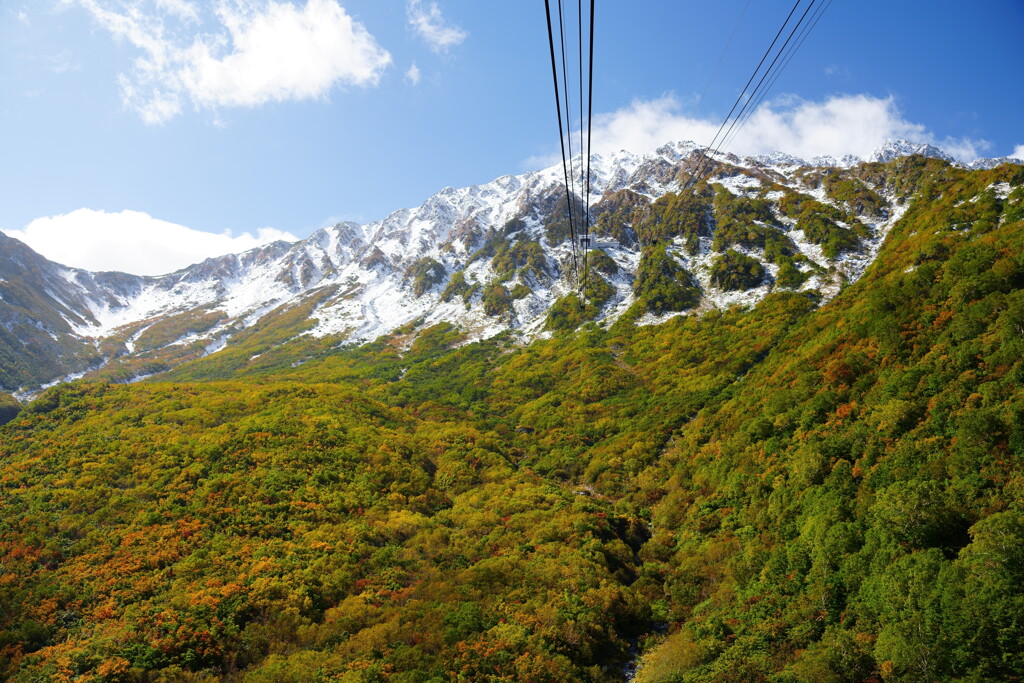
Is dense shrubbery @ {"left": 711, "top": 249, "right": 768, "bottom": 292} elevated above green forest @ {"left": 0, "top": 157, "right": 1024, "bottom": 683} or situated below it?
above

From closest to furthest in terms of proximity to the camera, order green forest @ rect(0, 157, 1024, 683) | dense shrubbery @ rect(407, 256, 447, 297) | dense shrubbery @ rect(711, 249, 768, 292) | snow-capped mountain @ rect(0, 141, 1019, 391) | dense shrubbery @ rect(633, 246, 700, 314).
→ green forest @ rect(0, 157, 1024, 683), dense shrubbery @ rect(711, 249, 768, 292), dense shrubbery @ rect(633, 246, 700, 314), snow-capped mountain @ rect(0, 141, 1019, 391), dense shrubbery @ rect(407, 256, 447, 297)

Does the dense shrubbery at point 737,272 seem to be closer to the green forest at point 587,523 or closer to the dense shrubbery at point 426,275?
the green forest at point 587,523

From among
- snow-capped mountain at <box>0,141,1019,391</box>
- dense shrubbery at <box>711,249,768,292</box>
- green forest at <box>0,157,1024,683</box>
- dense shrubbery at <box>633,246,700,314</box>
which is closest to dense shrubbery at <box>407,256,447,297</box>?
snow-capped mountain at <box>0,141,1019,391</box>

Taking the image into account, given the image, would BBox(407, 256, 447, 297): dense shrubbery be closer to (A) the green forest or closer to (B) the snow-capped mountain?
(B) the snow-capped mountain

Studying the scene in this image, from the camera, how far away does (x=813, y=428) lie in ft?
109

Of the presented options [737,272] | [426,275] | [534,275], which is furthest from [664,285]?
[426,275]

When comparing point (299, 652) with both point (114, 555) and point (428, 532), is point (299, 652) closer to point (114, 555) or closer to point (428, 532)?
point (428, 532)

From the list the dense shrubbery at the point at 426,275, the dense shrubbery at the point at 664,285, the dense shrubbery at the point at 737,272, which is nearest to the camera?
the dense shrubbery at the point at 737,272

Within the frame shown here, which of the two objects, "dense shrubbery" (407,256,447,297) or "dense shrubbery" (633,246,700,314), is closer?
"dense shrubbery" (633,246,700,314)

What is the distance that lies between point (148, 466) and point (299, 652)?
27.9m

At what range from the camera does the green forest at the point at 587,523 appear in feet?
64.0

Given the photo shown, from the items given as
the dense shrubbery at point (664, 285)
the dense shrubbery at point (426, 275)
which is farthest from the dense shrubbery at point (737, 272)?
the dense shrubbery at point (426, 275)

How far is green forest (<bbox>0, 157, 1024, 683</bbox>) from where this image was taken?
19.5 metres

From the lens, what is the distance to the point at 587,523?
3472cm
